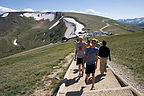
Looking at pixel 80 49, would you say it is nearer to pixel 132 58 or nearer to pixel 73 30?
pixel 132 58

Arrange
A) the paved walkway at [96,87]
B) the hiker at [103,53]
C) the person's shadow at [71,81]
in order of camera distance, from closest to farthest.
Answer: the paved walkway at [96,87]
the person's shadow at [71,81]
the hiker at [103,53]

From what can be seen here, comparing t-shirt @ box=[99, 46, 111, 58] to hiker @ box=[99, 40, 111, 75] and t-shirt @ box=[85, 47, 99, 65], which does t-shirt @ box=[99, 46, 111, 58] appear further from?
t-shirt @ box=[85, 47, 99, 65]

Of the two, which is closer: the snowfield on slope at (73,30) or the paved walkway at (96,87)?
the paved walkway at (96,87)

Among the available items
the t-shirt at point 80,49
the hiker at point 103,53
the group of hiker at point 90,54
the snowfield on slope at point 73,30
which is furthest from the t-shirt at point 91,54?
the snowfield on slope at point 73,30

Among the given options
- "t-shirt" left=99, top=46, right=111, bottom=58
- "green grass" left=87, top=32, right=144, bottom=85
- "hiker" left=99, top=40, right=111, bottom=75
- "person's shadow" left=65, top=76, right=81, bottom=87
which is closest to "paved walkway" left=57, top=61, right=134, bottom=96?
"person's shadow" left=65, top=76, right=81, bottom=87

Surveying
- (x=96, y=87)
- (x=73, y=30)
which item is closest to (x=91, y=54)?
(x=96, y=87)

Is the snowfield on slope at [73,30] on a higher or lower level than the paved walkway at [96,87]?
higher

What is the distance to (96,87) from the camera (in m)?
8.16

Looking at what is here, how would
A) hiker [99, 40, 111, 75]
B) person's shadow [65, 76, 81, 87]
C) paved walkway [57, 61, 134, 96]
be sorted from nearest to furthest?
paved walkway [57, 61, 134, 96]
person's shadow [65, 76, 81, 87]
hiker [99, 40, 111, 75]

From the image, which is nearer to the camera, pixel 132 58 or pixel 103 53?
pixel 103 53

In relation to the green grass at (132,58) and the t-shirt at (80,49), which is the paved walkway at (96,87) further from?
the green grass at (132,58)

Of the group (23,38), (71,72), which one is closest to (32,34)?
(23,38)

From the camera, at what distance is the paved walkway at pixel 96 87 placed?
7.03 meters

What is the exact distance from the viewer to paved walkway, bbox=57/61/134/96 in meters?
7.03
